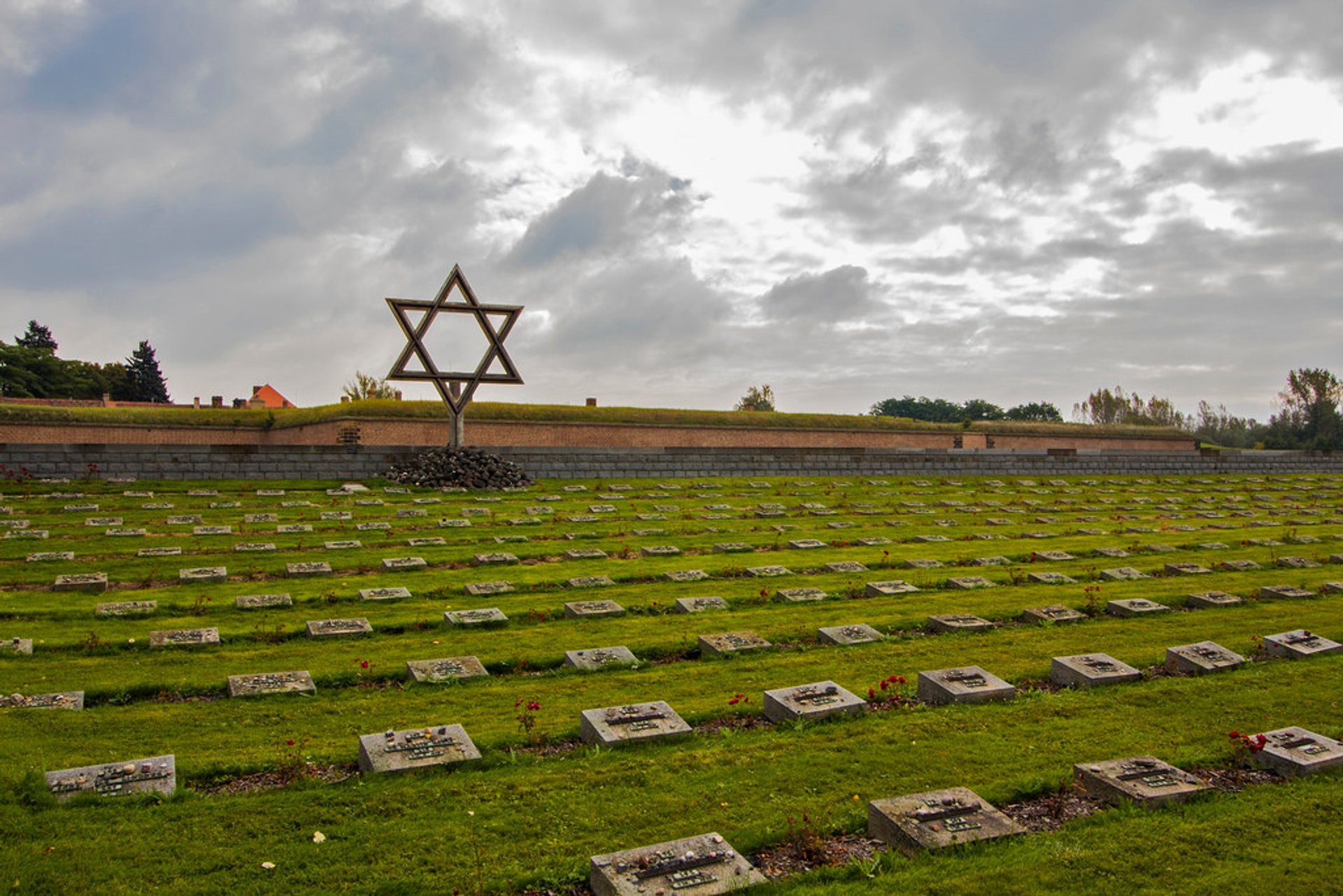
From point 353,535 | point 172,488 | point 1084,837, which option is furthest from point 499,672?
point 172,488

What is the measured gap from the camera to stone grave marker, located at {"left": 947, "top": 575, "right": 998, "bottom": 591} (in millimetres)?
12784

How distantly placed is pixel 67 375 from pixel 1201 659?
6089 centimetres

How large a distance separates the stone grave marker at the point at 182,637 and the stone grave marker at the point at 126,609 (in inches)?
44.0

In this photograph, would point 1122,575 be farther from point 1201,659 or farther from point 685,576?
point 685,576

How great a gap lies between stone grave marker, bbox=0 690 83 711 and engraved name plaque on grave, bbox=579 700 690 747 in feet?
13.9

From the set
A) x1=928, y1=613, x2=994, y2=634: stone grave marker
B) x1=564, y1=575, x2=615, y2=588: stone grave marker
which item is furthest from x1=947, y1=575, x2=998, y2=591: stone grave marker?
x1=564, y1=575, x2=615, y2=588: stone grave marker

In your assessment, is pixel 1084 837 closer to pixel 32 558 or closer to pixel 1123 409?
pixel 32 558

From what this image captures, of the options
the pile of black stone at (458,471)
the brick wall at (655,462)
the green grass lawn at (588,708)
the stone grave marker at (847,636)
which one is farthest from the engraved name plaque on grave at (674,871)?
the brick wall at (655,462)

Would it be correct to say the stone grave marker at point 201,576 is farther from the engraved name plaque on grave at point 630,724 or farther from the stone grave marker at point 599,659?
the engraved name plaque on grave at point 630,724

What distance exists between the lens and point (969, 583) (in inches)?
509

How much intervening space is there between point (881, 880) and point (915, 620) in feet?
20.6

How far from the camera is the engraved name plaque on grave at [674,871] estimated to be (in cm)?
440

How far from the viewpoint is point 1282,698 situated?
773 centimetres

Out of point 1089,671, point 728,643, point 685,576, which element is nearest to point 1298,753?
point 1089,671
